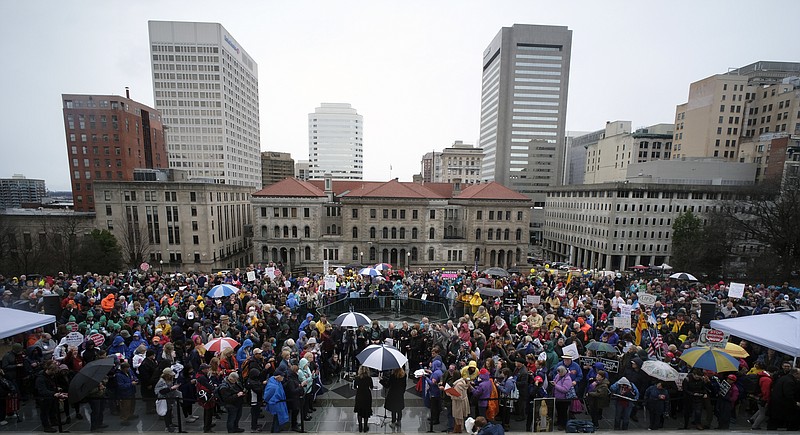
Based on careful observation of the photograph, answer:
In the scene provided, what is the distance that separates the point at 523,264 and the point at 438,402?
46461 millimetres

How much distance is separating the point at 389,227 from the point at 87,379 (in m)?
42.4

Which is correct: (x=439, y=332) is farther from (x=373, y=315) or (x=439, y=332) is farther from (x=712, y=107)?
(x=712, y=107)

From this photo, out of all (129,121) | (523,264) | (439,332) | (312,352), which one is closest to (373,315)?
(439,332)

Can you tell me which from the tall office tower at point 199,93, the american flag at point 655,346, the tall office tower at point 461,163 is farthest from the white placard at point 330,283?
the tall office tower at point 461,163

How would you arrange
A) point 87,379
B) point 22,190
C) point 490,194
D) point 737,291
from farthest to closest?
1. point 22,190
2. point 490,194
3. point 737,291
4. point 87,379

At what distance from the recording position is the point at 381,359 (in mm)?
8656

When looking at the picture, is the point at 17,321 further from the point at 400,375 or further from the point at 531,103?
the point at 531,103

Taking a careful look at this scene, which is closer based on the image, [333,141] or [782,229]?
[782,229]

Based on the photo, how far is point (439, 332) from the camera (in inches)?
471

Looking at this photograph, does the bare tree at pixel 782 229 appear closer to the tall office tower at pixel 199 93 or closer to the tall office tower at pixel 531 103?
the tall office tower at pixel 531 103

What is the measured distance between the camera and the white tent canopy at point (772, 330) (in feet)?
29.0

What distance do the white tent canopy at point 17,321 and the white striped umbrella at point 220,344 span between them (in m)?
4.80

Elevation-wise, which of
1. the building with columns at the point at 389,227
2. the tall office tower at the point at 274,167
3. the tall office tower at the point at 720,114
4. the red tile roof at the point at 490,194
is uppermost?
the tall office tower at the point at 720,114

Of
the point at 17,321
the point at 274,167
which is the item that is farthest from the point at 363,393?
the point at 274,167
